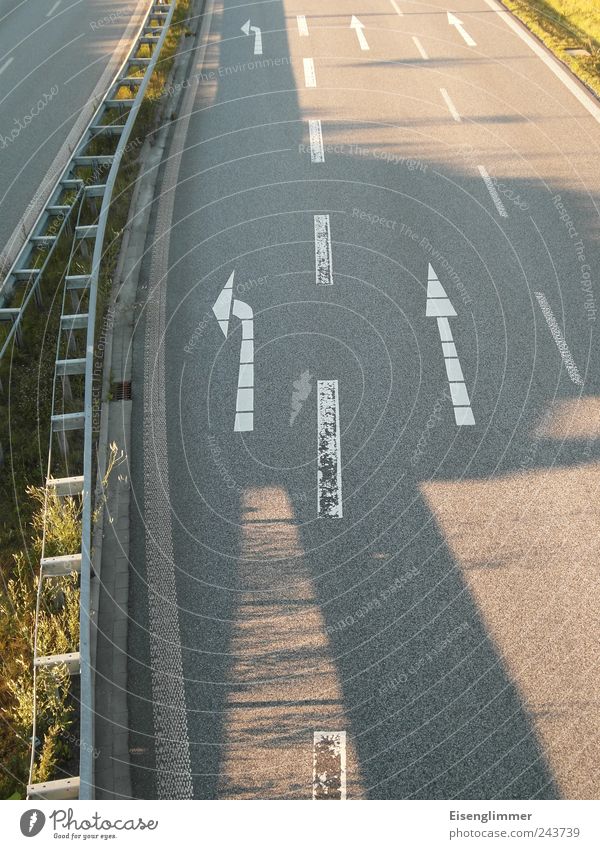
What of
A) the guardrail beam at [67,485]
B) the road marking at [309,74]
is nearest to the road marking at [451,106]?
the road marking at [309,74]

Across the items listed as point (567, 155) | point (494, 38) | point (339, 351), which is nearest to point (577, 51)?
point (494, 38)

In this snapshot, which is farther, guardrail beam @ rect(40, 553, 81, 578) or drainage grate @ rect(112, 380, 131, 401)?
Result: drainage grate @ rect(112, 380, 131, 401)

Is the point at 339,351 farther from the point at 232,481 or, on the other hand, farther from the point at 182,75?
the point at 182,75

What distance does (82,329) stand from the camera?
475 inches

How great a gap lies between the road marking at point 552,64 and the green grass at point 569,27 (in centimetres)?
18

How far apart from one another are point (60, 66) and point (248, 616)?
58.6ft

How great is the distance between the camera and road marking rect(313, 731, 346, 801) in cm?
716

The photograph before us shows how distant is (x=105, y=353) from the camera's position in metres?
12.1

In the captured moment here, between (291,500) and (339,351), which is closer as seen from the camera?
(291,500)

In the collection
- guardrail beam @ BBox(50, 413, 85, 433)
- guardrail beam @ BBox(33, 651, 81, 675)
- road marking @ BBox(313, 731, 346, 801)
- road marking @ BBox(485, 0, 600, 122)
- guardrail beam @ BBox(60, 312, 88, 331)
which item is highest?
road marking @ BBox(485, 0, 600, 122)

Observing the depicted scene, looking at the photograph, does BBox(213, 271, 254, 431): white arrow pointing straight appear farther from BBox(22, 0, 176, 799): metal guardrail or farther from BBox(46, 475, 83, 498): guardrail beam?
BBox(46, 475, 83, 498): guardrail beam

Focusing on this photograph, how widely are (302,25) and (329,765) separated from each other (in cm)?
2177

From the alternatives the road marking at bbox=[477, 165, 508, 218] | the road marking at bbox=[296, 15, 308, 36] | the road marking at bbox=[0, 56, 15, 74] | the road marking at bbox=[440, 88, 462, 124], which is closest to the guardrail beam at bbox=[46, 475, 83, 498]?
the road marking at bbox=[477, 165, 508, 218]

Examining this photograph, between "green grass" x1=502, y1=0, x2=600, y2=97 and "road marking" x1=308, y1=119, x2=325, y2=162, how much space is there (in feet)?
20.1
